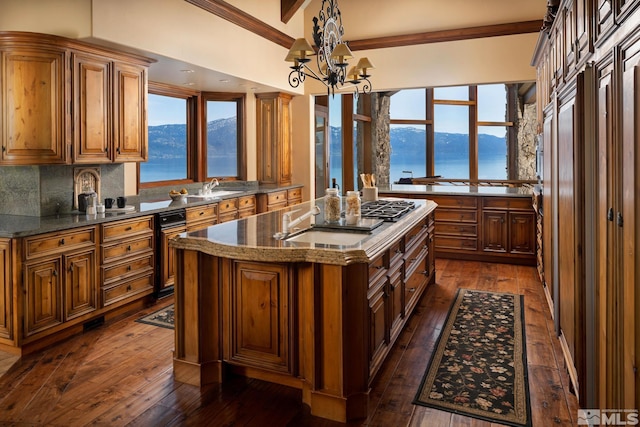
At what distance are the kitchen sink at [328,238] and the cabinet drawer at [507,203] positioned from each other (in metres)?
3.60

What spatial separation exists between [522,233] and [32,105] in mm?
5309

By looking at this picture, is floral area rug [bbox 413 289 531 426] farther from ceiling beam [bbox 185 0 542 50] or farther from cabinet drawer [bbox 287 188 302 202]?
ceiling beam [bbox 185 0 542 50]

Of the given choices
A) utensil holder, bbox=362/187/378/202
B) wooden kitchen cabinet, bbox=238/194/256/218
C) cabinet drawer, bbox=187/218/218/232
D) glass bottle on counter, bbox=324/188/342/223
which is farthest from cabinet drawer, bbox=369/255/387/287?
wooden kitchen cabinet, bbox=238/194/256/218

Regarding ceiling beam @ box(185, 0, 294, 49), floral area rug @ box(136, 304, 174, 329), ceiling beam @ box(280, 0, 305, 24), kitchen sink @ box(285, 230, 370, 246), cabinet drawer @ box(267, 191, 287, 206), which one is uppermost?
ceiling beam @ box(280, 0, 305, 24)

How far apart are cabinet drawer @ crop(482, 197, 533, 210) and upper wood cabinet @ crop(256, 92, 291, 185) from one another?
9.27ft

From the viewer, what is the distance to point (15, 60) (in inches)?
135

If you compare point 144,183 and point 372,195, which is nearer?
point 372,195

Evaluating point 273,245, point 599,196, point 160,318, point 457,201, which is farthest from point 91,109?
point 457,201

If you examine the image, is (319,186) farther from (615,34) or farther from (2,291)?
(615,34)

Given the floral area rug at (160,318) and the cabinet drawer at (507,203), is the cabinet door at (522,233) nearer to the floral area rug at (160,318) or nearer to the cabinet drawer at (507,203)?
the cabinet drawer at (507,203)

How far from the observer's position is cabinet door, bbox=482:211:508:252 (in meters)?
5.91

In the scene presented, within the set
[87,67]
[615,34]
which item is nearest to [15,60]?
[87,67]

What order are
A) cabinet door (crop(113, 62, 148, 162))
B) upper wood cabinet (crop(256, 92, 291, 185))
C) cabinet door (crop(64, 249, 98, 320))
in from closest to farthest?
1. cabinet door (crop(64, 249, 98, 320))
2. cabinet door (crop(113, 62, 148, 162))
3. upper wood cabinet (crop(256, 92, 291, 185))

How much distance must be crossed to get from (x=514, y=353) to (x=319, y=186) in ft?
17.1
